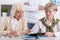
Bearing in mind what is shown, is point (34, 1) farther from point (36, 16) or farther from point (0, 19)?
point (0, 19)

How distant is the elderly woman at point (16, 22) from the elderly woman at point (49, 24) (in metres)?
0.08

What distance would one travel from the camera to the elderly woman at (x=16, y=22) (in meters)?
0.92

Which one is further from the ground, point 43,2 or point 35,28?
point 43,2

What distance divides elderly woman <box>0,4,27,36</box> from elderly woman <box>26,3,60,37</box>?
0.27 ft

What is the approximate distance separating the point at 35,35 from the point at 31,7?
0.20 m

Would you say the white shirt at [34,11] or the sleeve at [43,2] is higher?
the sleeve at [43,2]

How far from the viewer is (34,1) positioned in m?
0.93

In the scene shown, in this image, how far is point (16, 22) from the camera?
3.05ft

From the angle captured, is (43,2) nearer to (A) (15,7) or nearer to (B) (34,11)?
(B) (34,11)

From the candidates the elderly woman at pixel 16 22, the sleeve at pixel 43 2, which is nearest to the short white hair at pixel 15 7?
the elderly woman at pixel 16 22

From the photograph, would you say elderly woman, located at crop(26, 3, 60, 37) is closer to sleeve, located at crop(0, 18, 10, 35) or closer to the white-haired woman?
the white-haired woman

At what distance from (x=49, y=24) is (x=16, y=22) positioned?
24 centimetres

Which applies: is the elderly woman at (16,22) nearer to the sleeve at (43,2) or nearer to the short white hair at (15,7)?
the short white hair at (15,7)

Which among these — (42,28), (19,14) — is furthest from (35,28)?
(19,14)
